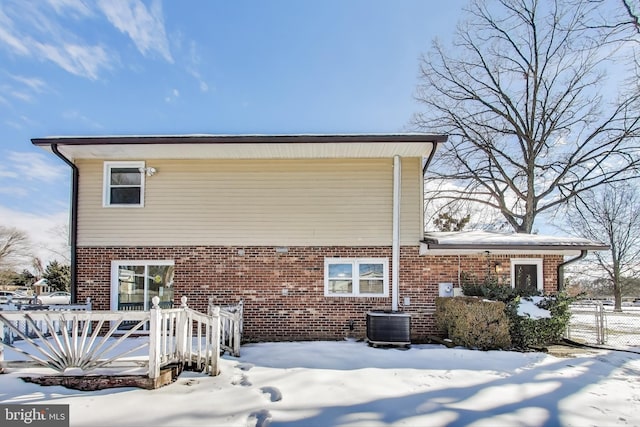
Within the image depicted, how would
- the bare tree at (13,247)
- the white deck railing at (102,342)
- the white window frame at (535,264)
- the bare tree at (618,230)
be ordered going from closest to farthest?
the white deck railing at (102,342), the white window frame at (535,264), the bare tree at (618,230), the bare tree at (13,247)

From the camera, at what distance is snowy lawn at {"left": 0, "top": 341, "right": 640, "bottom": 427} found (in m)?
4.26

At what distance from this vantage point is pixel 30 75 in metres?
12.3

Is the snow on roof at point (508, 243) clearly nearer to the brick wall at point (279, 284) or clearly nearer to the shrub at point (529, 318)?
the brick wall at point (279, 284)

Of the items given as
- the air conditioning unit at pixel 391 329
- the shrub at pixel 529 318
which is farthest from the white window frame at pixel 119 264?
the shrub at pixel 529 318

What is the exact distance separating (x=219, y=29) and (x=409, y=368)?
9935 millimetres

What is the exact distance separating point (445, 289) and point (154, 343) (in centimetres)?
682

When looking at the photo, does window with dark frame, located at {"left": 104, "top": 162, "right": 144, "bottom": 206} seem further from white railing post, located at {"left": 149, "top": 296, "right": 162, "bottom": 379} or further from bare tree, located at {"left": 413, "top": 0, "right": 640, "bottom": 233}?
bare tree, located at {"left": 413, "top": 0, "right": 640, "bottom": 233}

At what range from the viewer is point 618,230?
2634 cm

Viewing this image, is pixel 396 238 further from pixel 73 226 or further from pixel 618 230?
pixel 618 230

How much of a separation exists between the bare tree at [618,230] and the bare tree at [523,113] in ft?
24.3

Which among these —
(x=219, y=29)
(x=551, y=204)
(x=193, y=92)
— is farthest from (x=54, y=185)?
(x=551, y=204)

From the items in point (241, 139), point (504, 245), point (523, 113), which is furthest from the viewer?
point (523, 113)

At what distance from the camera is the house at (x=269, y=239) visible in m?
9.48

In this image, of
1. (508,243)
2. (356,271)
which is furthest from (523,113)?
(356,271)
